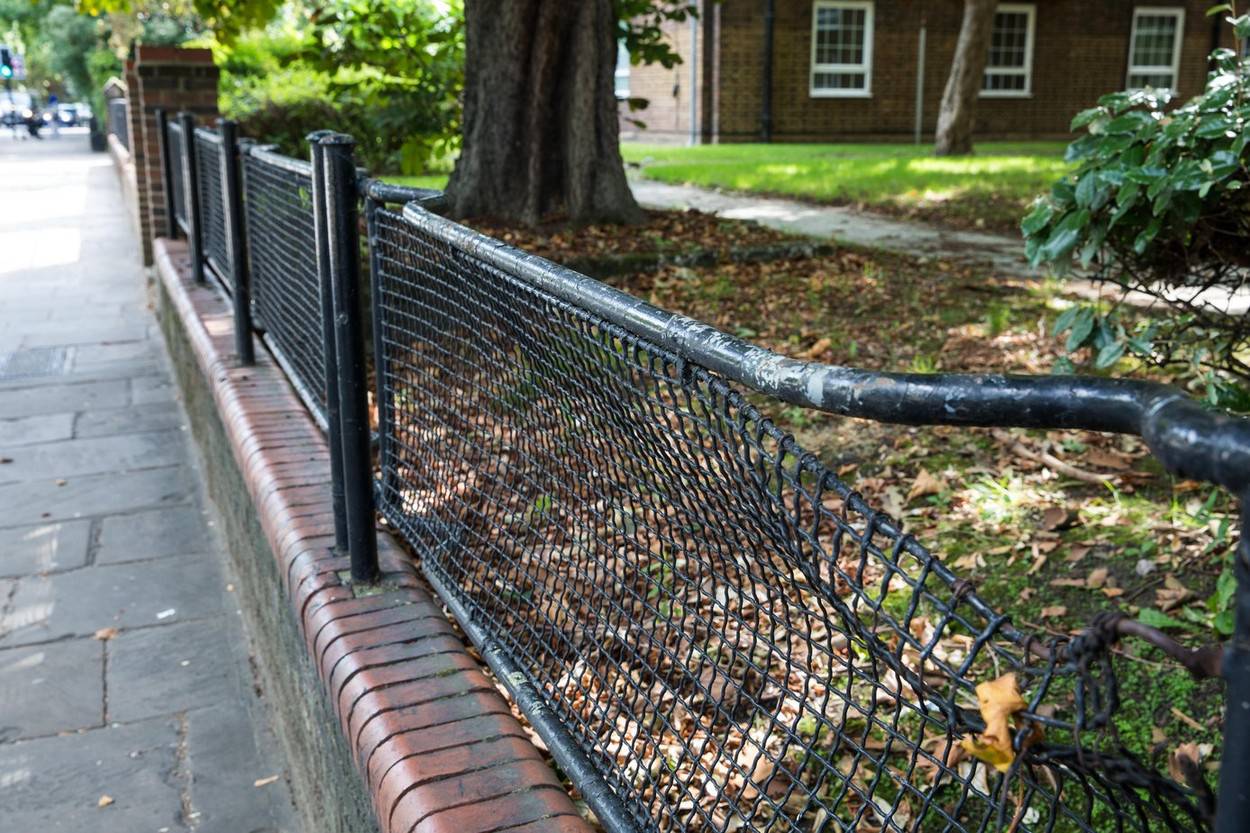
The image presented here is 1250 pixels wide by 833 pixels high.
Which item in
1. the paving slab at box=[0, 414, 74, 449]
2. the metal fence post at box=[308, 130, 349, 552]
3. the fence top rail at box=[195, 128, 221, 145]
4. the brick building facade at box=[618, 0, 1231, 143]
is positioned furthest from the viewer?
the brick building facade at box=[618, 0, 1231, 143]

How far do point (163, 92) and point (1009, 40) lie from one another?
69.6 feet

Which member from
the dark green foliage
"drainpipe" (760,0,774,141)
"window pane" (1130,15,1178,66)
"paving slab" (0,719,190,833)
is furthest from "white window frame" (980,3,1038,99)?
"paving slab" (0,719,190,833)

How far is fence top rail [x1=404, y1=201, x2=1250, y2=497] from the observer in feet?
2.55

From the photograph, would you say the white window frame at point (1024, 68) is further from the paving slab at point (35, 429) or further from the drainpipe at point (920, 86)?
the paving slab at point (35, 429)

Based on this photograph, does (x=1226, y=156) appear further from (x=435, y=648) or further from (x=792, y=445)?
(x=435, y=648)

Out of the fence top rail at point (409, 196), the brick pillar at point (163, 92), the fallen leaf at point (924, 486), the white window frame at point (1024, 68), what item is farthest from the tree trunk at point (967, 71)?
the fence top rail at point (409, 196)

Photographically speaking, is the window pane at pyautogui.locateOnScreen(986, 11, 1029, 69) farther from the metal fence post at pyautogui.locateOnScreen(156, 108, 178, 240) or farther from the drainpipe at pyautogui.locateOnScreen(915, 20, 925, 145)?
the metal fence post at pyautogui.locateOnScreen(156, 108, 178, 240)

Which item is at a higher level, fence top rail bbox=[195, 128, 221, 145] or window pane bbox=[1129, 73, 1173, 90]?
window pane bbox=[1129, 73, 1173, 90]

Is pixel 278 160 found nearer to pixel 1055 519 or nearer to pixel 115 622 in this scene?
pixel 115 622

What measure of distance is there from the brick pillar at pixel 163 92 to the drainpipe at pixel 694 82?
14.9m

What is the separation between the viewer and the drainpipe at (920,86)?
81.3 feet

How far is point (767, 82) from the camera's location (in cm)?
2338

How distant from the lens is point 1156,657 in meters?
2.87

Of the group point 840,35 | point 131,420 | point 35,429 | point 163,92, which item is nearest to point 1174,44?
point 840,35
